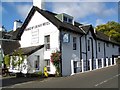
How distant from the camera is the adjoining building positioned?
24.0m

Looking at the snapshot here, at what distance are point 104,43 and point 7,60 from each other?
17.9 m

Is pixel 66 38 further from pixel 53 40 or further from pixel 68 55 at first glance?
pixel 68 55

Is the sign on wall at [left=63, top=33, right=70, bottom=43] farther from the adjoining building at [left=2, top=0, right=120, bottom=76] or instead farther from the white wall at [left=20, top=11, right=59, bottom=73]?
the white wall at [left=20, top=11, right=59, bottom=73]

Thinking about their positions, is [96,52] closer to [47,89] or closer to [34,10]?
[34,10]

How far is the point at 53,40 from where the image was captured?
24.3 m

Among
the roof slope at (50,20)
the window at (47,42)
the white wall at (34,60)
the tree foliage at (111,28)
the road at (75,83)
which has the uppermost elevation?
the tree foliage at (111,28)

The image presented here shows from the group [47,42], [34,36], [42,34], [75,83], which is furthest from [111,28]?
[75,83]

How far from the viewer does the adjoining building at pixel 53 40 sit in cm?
2400

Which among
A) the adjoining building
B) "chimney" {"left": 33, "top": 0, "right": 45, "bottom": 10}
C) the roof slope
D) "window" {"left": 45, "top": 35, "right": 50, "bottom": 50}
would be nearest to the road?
the adjoining building

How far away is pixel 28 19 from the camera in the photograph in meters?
27.3

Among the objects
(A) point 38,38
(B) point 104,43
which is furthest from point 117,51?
(A) point 38,38

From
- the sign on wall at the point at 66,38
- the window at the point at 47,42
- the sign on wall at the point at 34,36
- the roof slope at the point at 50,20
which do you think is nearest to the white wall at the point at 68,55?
the sign on wall at the point at 66,38

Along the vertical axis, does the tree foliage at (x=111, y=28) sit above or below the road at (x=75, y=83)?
above

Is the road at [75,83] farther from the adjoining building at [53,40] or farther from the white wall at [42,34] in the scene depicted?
the white wall at [42,34]
